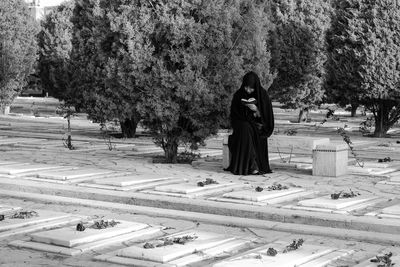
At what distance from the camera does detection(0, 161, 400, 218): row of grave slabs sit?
9.48 meters

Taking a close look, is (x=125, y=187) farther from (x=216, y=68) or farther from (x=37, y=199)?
(x=216, y=68)

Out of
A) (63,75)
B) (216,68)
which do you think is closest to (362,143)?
(216,68)

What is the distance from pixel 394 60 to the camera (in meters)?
22.8

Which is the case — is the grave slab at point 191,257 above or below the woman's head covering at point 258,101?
below

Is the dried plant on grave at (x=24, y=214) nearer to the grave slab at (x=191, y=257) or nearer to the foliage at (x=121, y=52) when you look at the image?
the grave slab at (x=191, y=257)

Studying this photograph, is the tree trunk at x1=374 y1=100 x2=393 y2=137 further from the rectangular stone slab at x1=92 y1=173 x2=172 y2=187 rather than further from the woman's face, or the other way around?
the rectangular stone slab at x1=92 y1=173 x2=172 y2=187

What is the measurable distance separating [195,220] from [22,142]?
11481mm

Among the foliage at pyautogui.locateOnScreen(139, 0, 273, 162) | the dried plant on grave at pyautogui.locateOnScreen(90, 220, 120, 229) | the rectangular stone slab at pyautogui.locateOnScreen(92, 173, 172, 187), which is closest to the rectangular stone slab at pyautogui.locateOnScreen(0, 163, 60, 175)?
the rectangular stone slab at pyautogui.locateOnScreen(92, 173, 172, 187)

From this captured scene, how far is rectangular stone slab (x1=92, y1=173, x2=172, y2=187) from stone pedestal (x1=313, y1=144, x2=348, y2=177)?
2.57 meters

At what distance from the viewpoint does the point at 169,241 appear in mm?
7324

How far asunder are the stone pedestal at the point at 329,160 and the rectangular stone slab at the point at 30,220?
5119mm

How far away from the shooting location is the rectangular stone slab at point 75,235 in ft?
24.3

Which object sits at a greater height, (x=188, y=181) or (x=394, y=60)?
(x=394, y=60)

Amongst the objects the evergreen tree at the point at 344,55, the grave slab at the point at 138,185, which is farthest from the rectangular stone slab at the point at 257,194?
the evergreen tree at the point at 344,55
